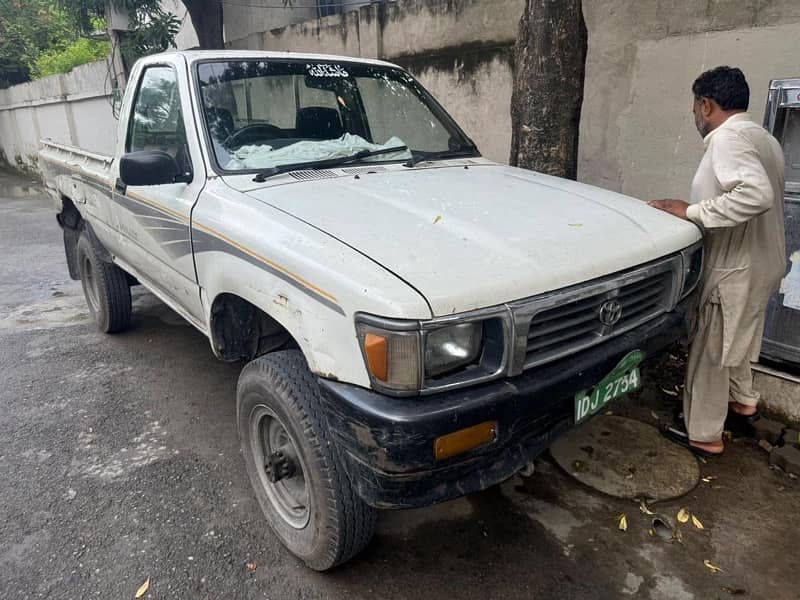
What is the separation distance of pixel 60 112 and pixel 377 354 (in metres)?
14.5

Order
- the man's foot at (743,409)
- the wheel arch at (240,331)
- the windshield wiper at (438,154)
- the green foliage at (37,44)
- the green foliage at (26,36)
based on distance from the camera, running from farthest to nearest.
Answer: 1. the green foliage at (26,36)
2. the green foliage at (37,44)
3. the man's foot at (743,409)
4. the windshield wiper at (438,154)
5. the wheel arch at (240,331)

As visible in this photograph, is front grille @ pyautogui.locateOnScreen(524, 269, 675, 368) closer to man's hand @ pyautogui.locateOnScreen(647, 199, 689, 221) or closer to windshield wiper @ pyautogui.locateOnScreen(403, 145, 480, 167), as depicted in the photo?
man's hand @ pyautogui.locateOnScreen(647, 199, 689, 221)

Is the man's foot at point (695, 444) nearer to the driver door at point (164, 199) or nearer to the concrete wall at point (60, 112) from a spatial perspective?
the driver door at point (164, 199)

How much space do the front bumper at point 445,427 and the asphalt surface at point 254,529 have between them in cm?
66

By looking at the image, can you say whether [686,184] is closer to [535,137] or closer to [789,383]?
[535,137]

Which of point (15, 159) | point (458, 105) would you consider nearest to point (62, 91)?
point (15, 159)

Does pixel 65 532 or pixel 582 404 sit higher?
pixel 582 404

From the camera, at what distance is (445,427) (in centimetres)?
169

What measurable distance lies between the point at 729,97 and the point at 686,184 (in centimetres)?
181

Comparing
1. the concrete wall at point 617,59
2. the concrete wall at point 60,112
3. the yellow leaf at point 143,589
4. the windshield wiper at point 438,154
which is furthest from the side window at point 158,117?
the concrete wall at point 60,112

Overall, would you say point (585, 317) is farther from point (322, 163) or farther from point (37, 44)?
point (37, 44)

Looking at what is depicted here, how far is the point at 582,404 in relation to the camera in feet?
6.79

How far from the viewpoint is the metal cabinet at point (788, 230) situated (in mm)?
3002

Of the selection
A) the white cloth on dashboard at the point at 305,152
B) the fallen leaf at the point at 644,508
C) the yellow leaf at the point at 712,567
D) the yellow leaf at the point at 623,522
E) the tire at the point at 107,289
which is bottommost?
the yellow leaf at the point at 712,567
